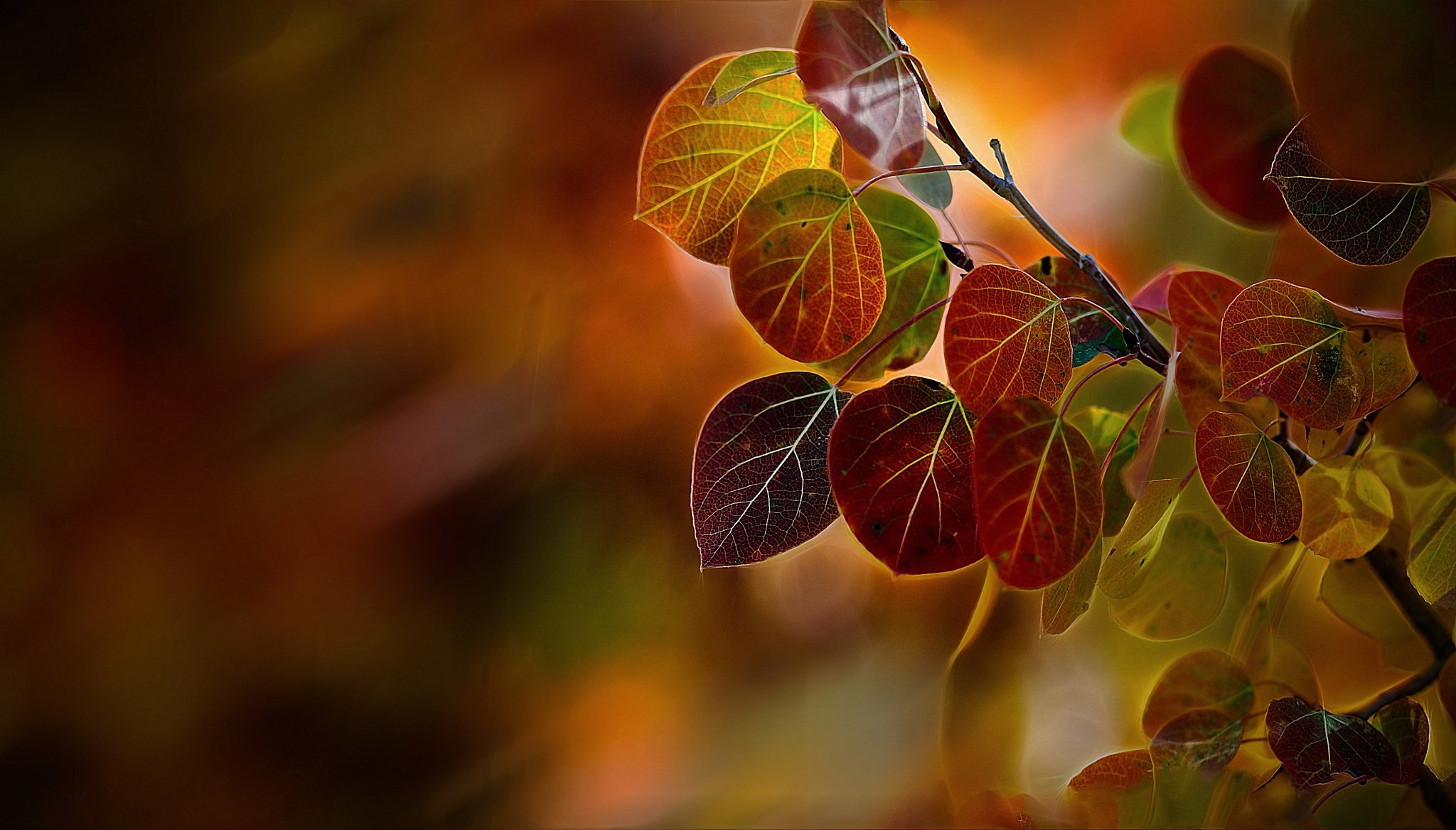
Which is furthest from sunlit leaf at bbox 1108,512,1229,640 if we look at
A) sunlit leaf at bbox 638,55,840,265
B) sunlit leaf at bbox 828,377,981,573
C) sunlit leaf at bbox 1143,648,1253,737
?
sunlit leaf at bbox 638,55,840,265

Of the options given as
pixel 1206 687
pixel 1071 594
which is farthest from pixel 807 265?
pixel 1206 687

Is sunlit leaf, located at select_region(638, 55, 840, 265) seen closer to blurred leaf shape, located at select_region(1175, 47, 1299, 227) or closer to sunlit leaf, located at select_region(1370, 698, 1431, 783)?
blurred leaf shape, located at select_region(1175, 47, 1299, 227)

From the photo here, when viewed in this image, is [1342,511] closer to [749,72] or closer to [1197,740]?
[1197,740]

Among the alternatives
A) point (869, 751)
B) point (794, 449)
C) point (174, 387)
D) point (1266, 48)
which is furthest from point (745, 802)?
point (1266, 48)

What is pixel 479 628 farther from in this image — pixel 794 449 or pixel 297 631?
pixel 794 449

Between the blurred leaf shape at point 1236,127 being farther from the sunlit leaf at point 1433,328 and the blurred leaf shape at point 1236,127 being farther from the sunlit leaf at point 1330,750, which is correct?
the sunlit leaf at point 1330,750

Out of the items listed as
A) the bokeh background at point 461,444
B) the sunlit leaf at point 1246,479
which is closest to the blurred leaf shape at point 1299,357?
the sunlit leaf at point 1246,479
